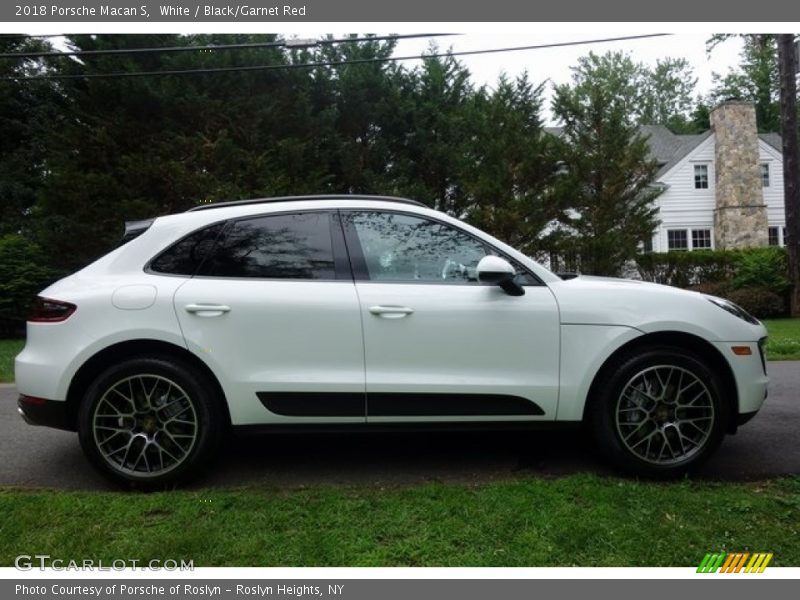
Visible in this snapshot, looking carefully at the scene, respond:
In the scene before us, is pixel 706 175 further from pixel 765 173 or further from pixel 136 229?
pixel 136 229

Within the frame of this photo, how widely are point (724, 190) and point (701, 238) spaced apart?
2.36 metres

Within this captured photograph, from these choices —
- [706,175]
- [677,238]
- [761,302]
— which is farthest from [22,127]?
[706,175]

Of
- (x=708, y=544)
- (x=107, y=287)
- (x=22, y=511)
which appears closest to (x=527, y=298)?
(x=708, y=544)

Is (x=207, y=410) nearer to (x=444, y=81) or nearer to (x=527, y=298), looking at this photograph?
(x=527, y=298)

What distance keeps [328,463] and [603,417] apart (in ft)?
5.96

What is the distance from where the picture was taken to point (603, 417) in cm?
359

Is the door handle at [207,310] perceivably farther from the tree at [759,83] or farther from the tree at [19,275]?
the tree at [759,83]

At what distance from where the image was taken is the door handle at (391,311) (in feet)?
11.6

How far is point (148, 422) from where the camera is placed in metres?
3.49

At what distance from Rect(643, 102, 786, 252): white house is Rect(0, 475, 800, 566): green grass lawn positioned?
83.2 ft

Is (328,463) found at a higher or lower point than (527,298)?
lower

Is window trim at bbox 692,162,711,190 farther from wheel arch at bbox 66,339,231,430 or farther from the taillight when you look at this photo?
the taillight

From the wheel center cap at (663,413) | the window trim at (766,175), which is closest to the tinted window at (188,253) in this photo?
the wheel center cap at (663,413)

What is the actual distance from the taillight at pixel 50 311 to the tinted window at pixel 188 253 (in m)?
0.52
